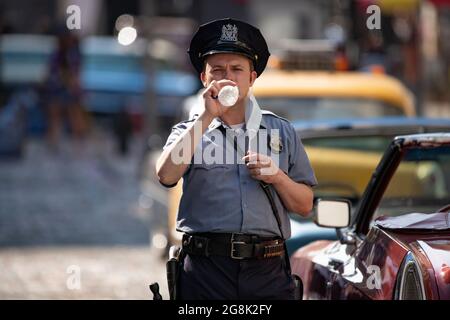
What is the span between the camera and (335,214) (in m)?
6.70

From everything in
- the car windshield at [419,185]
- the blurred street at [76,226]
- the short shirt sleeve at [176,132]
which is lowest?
the blurred street at [76,226]

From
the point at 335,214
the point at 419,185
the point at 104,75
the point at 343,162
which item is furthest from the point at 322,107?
the point at 104,75

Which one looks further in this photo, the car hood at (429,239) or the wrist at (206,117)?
the wrist at (206,117)

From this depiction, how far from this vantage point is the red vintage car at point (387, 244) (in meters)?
5.29

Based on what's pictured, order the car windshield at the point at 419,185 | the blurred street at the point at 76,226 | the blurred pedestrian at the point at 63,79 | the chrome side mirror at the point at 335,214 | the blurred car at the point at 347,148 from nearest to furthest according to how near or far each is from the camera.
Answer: the chrome side mirror at the point at 335,214 → the car windshield at the point at 419,185 → the blurred car at the point at 347,148 → the blurred street at the point at 76,226 → the blurred pedestrian at the point at 63,79

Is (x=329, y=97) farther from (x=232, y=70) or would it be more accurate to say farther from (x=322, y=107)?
(x=232, y=70)

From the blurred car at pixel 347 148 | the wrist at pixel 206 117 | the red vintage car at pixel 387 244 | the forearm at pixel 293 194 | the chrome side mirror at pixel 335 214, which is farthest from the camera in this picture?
the blurred car at pixel 347 148

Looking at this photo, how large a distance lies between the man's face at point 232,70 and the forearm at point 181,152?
21cm

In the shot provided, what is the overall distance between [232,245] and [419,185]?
11.6 ft

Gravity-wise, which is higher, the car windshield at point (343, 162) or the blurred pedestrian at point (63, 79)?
the blurred pedestrian at point (63, 79)

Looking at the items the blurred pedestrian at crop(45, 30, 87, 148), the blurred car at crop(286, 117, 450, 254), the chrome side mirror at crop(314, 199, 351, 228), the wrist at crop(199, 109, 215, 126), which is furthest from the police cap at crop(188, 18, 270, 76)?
the blurred pedestrian at crop(45, 30, 87, 148)

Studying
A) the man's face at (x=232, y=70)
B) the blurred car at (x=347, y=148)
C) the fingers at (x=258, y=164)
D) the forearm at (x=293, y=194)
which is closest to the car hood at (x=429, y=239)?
the forearm at (x=293, y=194)

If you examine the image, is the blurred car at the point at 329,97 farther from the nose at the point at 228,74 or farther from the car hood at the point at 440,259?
the car hood at the point at 440,259
